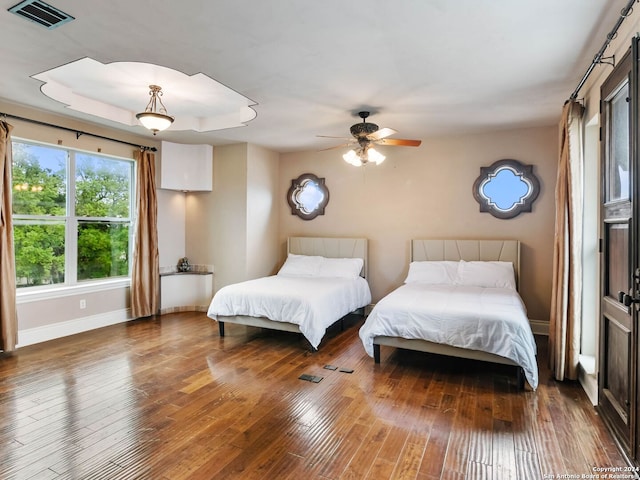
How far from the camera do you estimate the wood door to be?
209cm

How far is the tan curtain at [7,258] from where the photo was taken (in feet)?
12.3

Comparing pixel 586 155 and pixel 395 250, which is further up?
pixel 586 155

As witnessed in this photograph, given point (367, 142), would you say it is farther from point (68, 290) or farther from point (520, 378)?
point (68, 290)

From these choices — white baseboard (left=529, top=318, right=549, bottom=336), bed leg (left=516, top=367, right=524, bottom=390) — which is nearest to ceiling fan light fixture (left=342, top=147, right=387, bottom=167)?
bed leg (left=516, top=367, right=524, bottom=390)

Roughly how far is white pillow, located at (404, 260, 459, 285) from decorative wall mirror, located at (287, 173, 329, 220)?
1945mm

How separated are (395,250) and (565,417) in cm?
323

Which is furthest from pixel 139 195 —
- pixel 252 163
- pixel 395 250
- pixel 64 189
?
pixel 395 250

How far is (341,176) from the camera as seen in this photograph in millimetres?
5898

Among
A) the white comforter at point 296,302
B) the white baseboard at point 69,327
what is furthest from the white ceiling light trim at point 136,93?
the white baseboard at point 69,327

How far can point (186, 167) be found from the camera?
580 cm

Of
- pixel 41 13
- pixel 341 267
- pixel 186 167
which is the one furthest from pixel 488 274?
pixel 41 13

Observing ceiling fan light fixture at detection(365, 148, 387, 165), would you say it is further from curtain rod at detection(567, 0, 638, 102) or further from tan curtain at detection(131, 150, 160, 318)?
tan curtain at detection(131, 150, 160, 318)

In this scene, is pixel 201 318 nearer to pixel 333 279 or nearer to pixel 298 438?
pixel 333 279

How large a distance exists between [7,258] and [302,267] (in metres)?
3.56
